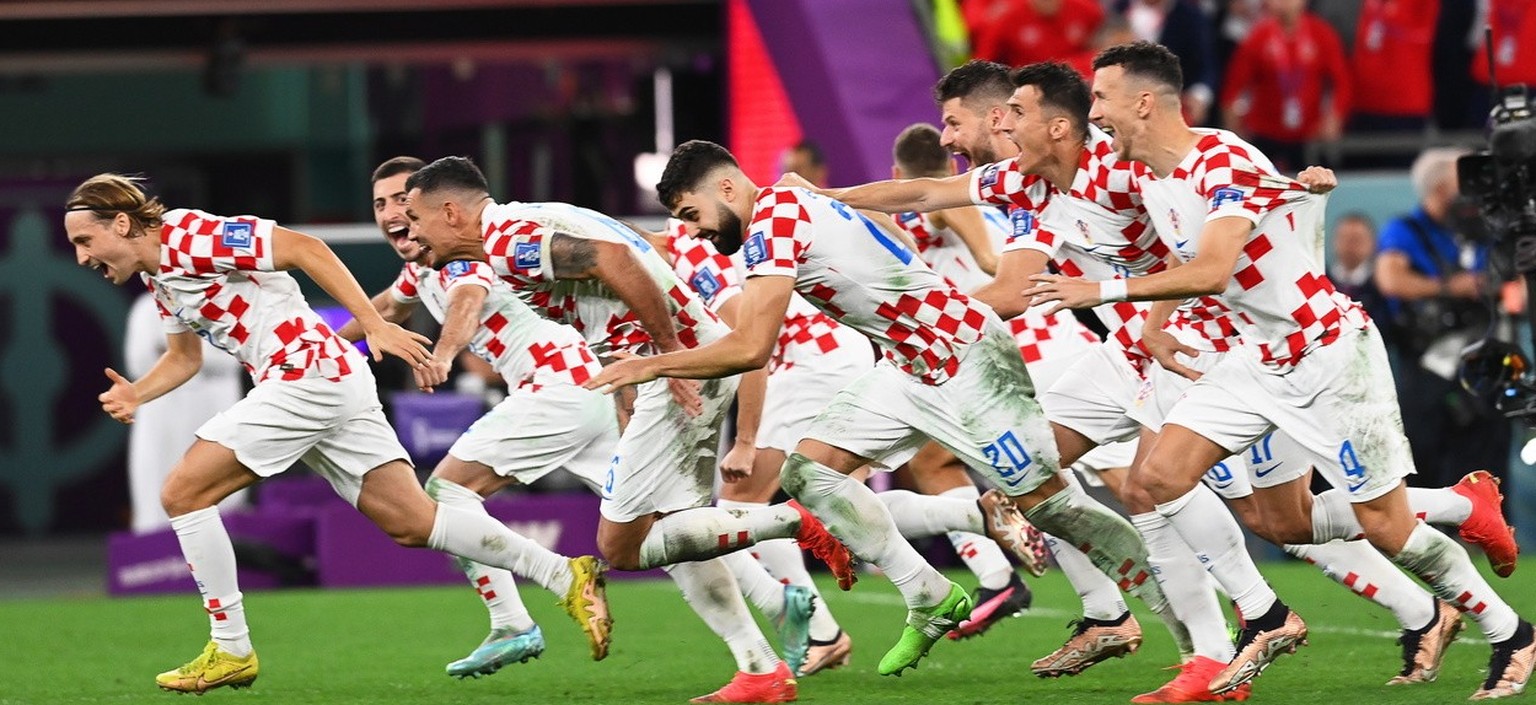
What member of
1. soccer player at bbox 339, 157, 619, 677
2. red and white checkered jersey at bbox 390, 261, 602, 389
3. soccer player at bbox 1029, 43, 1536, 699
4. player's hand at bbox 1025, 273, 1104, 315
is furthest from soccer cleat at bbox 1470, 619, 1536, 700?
red and white checkered jersey at bbox 390, 261, 602, 389

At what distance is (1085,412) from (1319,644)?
1634 millimetres

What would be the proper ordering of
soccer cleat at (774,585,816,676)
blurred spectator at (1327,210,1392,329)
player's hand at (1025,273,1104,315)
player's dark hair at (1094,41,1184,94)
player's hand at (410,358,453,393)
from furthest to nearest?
blurred spectator at (1327,210,1392,329), soccer cleat at (774,585,816,676), player's hand at (410,358,453,393), player's dark hair at (1094,41,1184,94), player's hand at (1025,273,1104,315)

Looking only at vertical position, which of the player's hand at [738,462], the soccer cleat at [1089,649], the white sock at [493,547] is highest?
the player's hand at [738,462]

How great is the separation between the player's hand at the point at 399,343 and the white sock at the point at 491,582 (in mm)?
857

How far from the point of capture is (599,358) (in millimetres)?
8484

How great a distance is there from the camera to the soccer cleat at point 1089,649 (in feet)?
26.5

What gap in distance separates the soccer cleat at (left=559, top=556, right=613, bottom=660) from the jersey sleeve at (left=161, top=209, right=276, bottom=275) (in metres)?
1.50

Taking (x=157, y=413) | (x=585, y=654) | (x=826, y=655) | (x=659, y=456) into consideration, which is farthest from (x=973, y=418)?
(x=157, y=413)

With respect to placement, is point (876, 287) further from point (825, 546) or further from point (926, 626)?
point (926, 626)

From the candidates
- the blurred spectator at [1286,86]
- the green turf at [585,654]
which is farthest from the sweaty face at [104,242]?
the blurred spectator at [1286,86]

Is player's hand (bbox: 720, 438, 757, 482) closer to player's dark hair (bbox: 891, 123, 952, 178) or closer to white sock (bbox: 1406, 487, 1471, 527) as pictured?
player's dark hair (bbox: 891, 123, 952, 178)

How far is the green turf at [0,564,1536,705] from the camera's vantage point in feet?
25.9

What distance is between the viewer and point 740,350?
6.97m

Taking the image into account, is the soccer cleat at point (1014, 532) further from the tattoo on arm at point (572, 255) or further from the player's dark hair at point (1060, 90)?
the tattoo on arm at point (572, 255)
